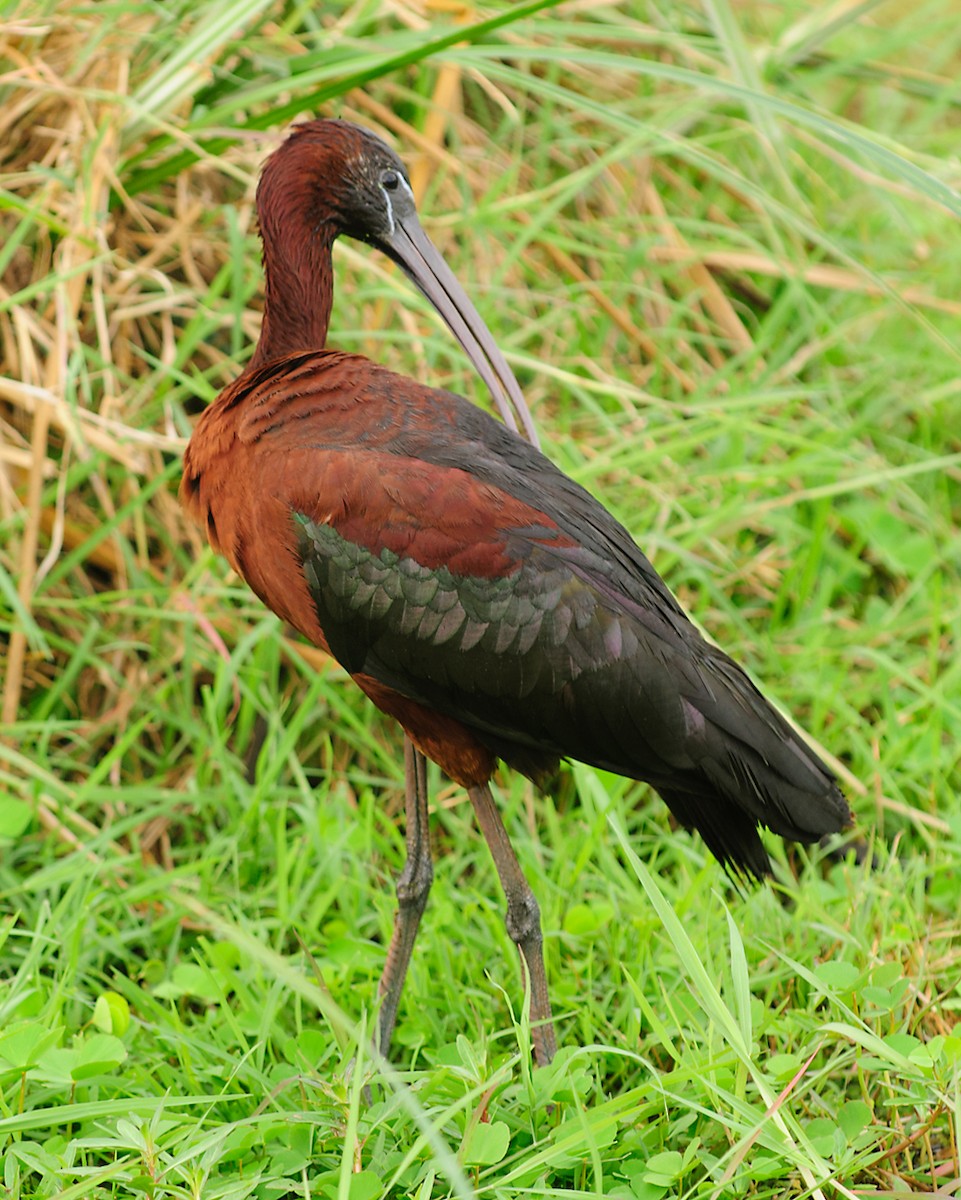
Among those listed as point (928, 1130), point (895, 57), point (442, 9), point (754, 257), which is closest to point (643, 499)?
point (754, 257)

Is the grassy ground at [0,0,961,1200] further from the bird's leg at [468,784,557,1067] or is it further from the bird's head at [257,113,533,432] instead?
the bird's head at [257,113,533,432]

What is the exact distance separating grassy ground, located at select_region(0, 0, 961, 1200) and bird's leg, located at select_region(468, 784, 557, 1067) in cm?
7

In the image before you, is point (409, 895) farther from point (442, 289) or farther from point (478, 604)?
point (442, 289)

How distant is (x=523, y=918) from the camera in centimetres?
278

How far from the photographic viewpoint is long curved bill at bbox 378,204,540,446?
3027 mm

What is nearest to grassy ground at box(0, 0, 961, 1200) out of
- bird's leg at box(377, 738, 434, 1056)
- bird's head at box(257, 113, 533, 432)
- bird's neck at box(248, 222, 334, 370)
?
bird's leg at box(377, 738, 434, 1056)

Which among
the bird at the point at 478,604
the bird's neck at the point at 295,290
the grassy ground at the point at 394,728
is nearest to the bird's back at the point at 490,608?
the bird at the point at 478,604

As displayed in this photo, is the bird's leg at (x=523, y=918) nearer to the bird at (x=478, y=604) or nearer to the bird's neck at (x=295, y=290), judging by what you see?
the bird at (x=478, y=604)

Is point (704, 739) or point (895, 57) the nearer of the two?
point (704, 739)

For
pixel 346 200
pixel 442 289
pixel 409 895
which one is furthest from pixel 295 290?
pixel 409 895

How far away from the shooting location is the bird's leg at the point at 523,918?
275 cm

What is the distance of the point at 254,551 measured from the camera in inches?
105

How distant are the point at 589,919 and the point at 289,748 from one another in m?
0.82

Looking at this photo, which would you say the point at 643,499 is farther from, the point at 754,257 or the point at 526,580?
the point at 526,580
